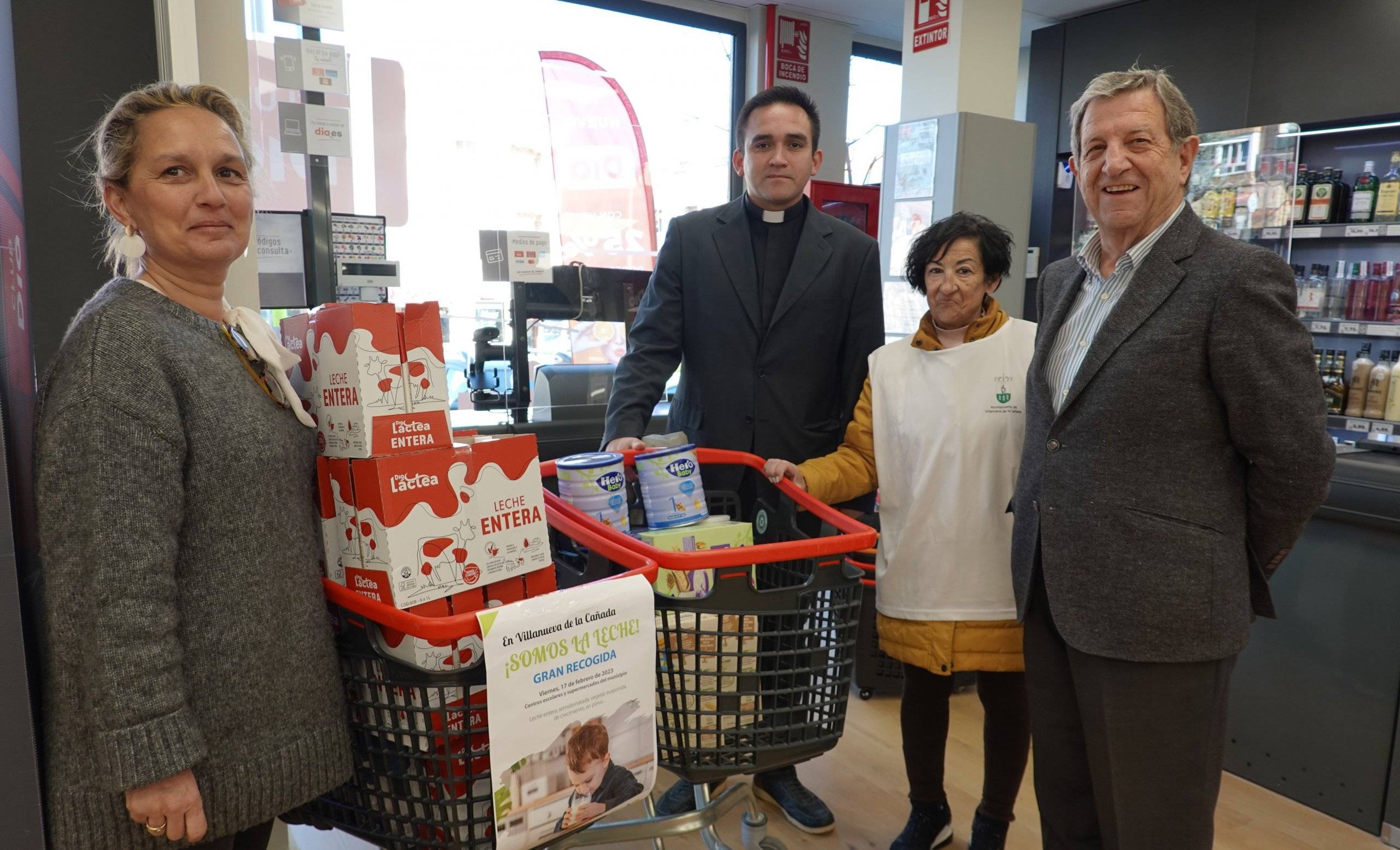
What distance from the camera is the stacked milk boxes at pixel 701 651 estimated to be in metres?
1.34

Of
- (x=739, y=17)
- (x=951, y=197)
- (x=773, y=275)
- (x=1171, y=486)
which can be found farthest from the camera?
(x=739, y=17)

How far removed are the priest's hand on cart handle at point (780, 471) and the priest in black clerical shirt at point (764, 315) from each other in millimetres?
303

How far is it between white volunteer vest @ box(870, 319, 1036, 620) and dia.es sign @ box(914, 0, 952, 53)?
325 cm

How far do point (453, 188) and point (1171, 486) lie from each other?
15.5 ft

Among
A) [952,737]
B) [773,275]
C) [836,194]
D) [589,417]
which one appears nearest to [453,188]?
[836,194]

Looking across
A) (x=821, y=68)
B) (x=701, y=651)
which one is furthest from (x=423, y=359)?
(x=821, y=68)

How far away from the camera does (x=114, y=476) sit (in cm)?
104

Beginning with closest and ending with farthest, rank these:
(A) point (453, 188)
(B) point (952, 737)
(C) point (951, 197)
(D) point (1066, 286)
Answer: (D) point (1066, 286) → (B) point (952, 737) → (C) point (951, 197) → (A) point (453, 188)

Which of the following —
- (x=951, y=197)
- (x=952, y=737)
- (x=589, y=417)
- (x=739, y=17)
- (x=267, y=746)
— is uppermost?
(x=739, y=17)

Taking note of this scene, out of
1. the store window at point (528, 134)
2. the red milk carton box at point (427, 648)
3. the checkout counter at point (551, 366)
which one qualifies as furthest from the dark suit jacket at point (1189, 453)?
the store window at point (528, 134)

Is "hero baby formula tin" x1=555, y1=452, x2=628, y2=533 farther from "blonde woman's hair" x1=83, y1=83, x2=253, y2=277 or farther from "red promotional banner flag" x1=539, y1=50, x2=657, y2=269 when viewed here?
"red promotional banner flag" x1=539, y1=50, x2=657, y2=269

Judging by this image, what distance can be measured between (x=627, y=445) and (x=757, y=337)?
22.5 inches

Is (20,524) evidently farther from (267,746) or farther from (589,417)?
(589,417)

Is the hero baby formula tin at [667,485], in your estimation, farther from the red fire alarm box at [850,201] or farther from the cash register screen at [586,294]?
the red fire alarm box at [850,201]
